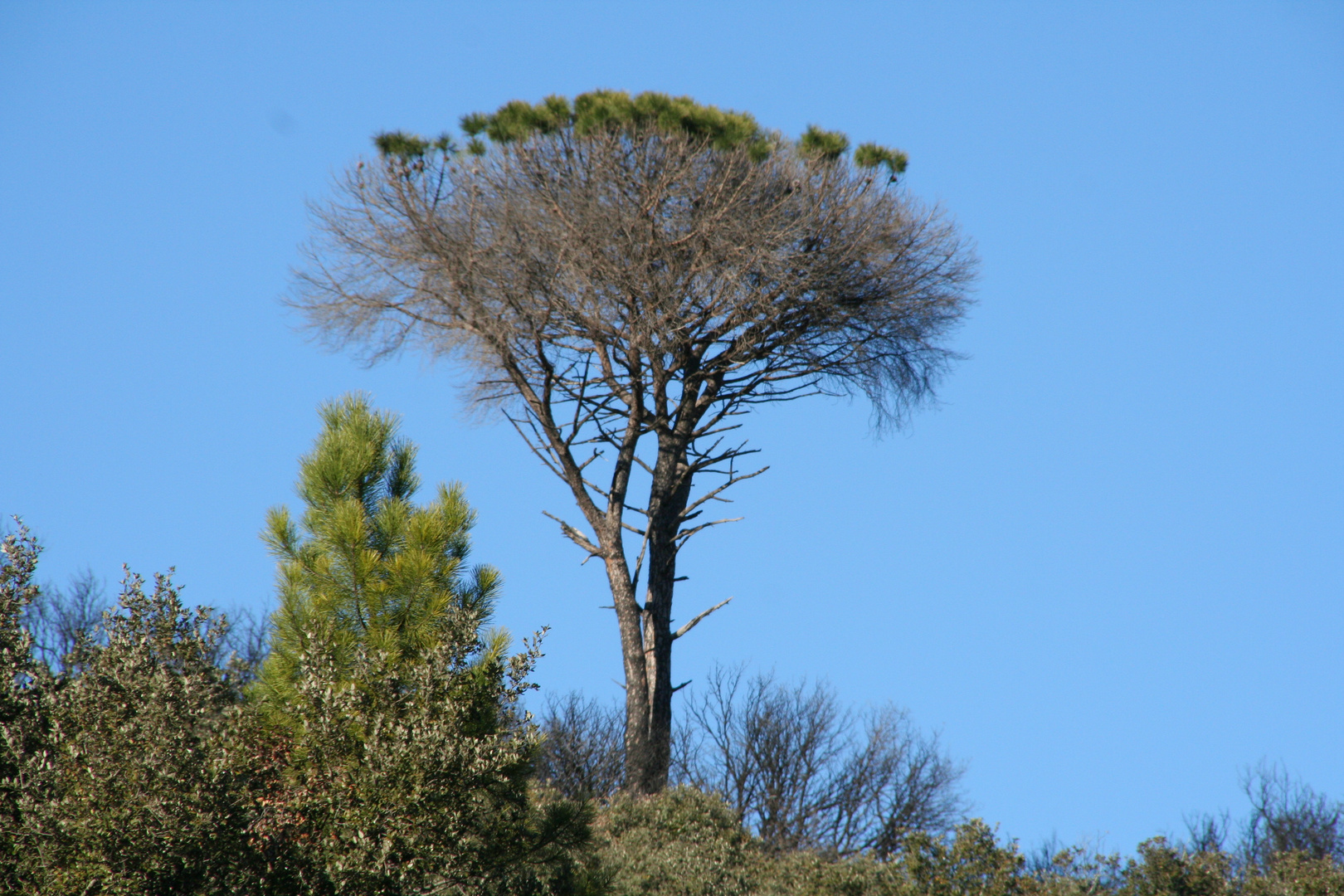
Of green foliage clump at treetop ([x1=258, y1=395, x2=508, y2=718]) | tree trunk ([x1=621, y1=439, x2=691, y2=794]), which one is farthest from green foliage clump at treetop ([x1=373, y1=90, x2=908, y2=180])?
green foliage clump at treetop ([x1=258, y1=395, x2=508, y2=718])

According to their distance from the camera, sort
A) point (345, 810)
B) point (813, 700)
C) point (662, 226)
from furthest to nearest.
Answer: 1. point (813, 700)
2. point (662, 226)
3. point (345, 810)

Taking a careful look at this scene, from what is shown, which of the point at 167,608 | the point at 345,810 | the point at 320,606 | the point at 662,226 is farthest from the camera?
the point at 662,226

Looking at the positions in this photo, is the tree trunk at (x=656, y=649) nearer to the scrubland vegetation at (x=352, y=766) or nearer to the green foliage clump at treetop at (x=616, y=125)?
the scrubland vegetation at (x=352, y=766)

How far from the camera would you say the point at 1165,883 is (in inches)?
411

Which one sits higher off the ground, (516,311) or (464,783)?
(516,311)

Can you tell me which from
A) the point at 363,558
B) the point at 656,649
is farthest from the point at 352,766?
the point at 656,649

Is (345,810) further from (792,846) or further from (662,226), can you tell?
(792,846)

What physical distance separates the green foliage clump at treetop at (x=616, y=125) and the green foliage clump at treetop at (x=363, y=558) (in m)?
5.88

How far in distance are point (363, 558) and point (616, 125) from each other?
712 centimetres

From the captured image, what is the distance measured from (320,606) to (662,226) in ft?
22.4

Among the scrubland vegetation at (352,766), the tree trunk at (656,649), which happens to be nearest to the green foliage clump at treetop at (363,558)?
the scrubland vegetation at (352,766)

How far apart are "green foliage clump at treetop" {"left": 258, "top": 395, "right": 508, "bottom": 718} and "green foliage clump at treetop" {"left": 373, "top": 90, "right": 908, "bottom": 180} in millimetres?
5879

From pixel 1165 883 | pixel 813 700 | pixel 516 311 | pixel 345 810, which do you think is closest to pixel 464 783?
pixel 345 810

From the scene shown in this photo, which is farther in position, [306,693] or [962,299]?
[962,299]
